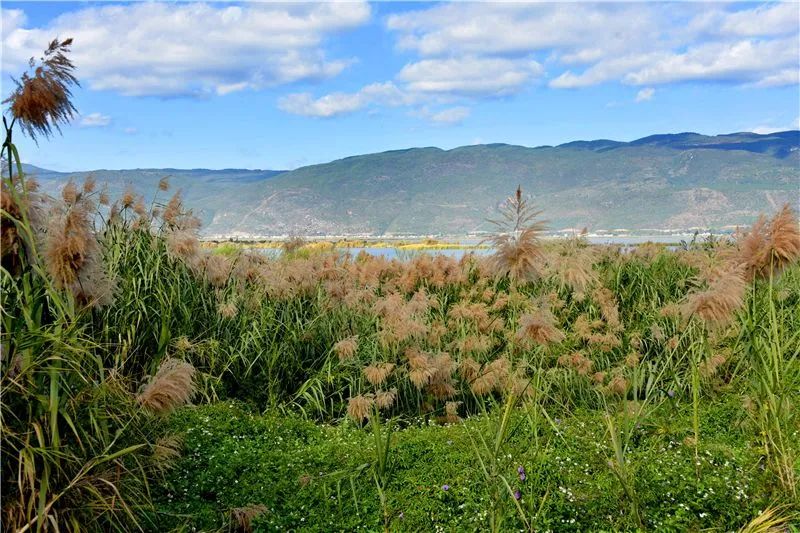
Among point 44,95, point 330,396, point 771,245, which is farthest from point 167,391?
point 330,396

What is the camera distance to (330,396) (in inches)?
265

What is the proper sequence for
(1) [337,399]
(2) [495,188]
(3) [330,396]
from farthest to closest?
(2) [495,188] < (1) [337,399] < (3) [330,396]

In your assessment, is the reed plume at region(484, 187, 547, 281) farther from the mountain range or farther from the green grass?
the mountain range

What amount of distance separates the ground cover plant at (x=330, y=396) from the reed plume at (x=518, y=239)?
0.01 metres

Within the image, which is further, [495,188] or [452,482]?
[495,188]

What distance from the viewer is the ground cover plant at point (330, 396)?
3.17 metres

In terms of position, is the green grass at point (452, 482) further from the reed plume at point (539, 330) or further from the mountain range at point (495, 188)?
the mountain range at point (495, 188)

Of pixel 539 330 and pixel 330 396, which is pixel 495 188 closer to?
pixel 330 396

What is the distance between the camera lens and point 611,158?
307ft

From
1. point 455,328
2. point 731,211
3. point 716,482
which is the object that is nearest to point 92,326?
point 455,328

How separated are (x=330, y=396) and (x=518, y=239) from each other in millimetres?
3294

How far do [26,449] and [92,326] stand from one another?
290cm

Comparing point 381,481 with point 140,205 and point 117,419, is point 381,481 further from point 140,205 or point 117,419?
point 140,205

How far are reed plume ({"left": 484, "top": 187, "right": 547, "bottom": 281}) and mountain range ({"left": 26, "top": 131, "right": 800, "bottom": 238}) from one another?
34942mm
